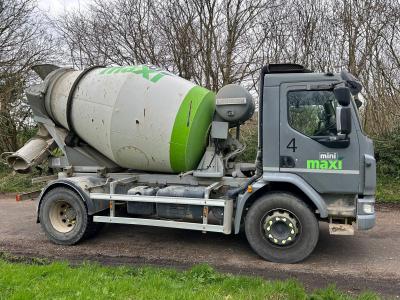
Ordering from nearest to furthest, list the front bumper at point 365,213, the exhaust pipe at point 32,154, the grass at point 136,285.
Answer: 1. the grass at point 136,285
2. the front bumper at point 365,213
3. the exhaust pipe at point 32,154

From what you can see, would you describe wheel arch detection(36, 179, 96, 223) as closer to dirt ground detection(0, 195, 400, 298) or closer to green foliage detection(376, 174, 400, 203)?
dirt ground detection(0, 195, 400, 298)

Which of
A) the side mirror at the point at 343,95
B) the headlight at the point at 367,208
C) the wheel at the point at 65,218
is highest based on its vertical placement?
the side mirror at the point at 343,95

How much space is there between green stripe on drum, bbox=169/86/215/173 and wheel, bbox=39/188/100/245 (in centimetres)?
165

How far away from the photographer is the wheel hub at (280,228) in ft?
18.0

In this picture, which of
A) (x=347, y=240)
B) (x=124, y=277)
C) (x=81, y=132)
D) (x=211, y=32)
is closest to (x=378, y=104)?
(x=211, y=32)

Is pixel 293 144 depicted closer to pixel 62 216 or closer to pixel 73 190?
pixel 73 190

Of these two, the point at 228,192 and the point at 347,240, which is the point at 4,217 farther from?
the point at 347,240

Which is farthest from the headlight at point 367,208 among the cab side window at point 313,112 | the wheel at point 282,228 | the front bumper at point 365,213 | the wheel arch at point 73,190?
the wheel arch at point 73,190

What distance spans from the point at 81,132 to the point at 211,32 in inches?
364

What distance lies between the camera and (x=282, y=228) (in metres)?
5.55

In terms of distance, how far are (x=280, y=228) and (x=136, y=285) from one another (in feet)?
7.26

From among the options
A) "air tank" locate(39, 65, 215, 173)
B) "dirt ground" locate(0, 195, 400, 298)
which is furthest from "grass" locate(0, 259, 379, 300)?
"air tank" locate(39, 65, 215, 173)

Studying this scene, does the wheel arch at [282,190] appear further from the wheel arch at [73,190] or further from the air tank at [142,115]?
the wheel arch at [73,190]

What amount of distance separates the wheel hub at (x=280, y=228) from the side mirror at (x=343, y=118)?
54.4 inches
